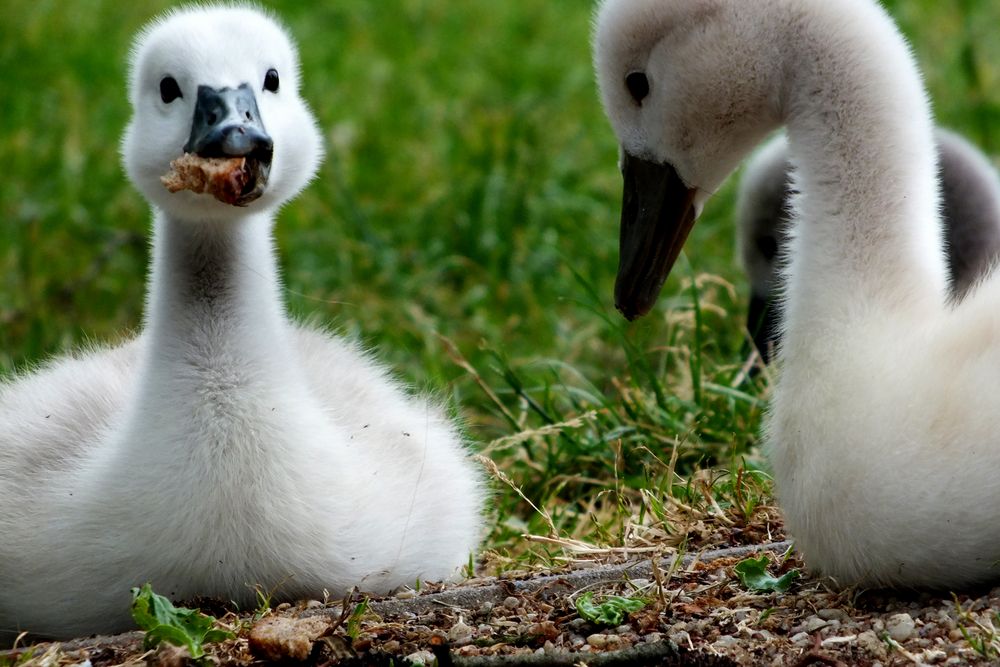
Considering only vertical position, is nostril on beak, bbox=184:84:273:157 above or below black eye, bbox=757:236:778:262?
above

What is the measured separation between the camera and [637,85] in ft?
15.2

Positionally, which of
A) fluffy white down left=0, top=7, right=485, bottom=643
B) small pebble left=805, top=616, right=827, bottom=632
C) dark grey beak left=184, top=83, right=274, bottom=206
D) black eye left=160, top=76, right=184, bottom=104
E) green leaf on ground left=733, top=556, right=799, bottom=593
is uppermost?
black eye left=160, top=76, right=184, bottom=104

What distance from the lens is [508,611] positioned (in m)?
4.09

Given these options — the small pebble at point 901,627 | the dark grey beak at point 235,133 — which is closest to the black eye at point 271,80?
the dark grey beak at point 235,133

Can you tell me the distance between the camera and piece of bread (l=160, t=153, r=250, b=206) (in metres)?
4.18

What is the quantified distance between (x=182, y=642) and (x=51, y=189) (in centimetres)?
538

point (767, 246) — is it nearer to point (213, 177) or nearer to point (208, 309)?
point (208, 309)

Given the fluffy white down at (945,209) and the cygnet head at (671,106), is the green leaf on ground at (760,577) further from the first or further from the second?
the fluffy white down at (945,209)

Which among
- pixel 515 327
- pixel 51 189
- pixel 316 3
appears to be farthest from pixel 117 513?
pixel 316 3

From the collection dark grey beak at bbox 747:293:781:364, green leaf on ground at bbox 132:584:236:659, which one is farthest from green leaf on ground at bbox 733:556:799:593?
dark grey beak at bbox 747:293:781:364

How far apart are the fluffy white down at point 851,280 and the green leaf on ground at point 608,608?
1.48 ft

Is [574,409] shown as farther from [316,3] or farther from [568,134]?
[316,3]

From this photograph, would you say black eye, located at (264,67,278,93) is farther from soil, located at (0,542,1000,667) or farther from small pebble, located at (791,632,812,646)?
small pebble, located at (791,632,812,646)

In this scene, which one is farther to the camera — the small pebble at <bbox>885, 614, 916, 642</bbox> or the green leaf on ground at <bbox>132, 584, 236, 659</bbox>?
the green leaf on ground at <bbox>132, 584, 236, 659</bbox>
